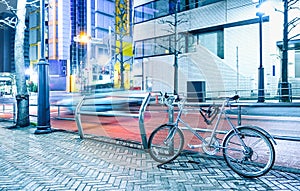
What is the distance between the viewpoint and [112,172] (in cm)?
438

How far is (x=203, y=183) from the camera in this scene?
384 cm

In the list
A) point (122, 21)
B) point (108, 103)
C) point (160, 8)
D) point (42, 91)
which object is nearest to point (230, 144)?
point (42, 91)

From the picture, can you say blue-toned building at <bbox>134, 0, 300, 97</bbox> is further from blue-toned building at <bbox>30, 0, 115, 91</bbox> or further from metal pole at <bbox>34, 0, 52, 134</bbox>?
metal pole at <bbox>34, 0, 52, 134</bbox>

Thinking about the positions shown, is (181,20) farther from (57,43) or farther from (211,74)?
(57,43)

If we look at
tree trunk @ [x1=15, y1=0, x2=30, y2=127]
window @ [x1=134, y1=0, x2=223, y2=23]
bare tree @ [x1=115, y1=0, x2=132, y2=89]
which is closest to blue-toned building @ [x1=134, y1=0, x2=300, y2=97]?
window @ [x1=134, y1=0, x2=223, y2=23]

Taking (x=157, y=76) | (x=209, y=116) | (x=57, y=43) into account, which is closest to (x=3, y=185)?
(x=209, y=116)

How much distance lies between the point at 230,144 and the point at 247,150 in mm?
279

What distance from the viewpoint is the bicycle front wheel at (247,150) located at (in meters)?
4.06

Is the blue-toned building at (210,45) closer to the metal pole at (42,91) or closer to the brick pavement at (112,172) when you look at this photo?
the metal pole at (42,91)

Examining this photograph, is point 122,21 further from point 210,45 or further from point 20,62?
point 20,62

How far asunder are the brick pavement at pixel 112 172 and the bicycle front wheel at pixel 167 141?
0.17 m

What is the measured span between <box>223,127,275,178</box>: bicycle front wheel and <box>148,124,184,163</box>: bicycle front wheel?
0.91 m

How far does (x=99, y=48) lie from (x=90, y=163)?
118ft

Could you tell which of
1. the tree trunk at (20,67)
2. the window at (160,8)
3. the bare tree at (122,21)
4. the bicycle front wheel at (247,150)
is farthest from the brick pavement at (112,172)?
the bare tree at (122,21)
